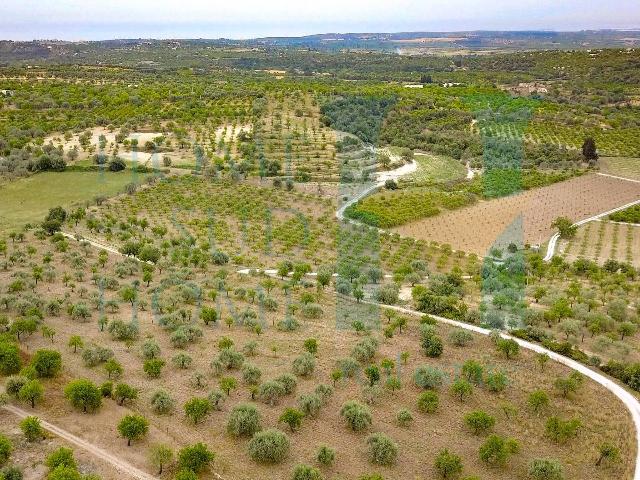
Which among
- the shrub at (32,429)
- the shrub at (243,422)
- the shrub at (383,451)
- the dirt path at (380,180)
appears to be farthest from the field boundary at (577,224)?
the shrub at (32,429)

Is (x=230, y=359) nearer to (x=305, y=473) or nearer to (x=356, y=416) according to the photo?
(x=356, y=416)

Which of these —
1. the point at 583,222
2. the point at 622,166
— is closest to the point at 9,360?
the point at 583,222

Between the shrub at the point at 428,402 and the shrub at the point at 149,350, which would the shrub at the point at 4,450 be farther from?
the shrub at the point at 428,402

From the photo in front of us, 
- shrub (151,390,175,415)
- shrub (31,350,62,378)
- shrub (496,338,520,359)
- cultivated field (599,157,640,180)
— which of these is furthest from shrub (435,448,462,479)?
cultivated field (599,157,640,180)

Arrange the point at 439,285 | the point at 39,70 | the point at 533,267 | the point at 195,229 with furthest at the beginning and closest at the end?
the point at 39,70, the point at 195,229, the point at 533,267, the point at 439,285

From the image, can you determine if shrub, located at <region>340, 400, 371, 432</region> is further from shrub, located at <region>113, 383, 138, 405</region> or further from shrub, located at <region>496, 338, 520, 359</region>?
shrub, located at <region>496, 338, 520, 359</region>

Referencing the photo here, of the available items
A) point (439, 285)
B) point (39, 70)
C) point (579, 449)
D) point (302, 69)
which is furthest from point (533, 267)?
point (302, 69)

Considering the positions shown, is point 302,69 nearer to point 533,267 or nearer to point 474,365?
point 533,267
